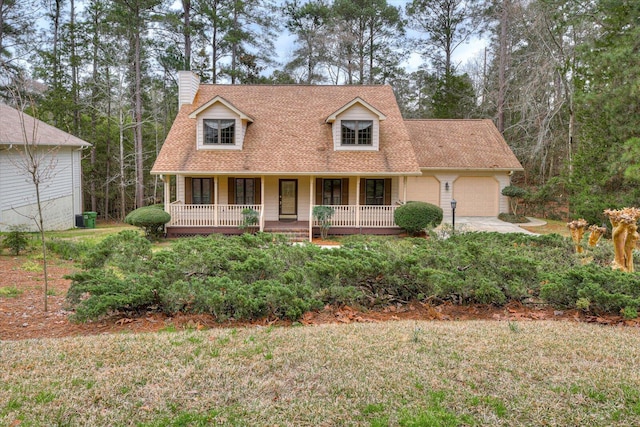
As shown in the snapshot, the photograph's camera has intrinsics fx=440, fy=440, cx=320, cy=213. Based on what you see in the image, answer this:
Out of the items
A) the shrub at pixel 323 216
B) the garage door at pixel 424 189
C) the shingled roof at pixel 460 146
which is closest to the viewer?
the shrub at pixel 323 216

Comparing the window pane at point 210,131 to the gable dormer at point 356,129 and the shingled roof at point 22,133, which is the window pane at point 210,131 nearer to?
the gable dormer at point 356,129

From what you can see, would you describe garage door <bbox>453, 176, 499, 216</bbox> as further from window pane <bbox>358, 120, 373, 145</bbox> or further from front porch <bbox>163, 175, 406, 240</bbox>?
window pane <bbox>358, 120, 373, 145</bbox>

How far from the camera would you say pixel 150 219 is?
15531mm

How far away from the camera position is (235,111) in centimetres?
1742

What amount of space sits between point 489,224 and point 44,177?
57.5 ft

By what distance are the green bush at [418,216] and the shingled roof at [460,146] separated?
5.91m

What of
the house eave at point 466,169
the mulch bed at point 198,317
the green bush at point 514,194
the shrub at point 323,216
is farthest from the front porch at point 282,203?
the mulch bed at point 198,317

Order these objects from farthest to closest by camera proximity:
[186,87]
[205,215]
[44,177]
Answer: [186,87], [205,215], [44,177]

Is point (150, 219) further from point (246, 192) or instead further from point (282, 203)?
point (282, 203)

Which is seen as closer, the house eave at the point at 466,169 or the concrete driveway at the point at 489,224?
the concrete driveway at the point at 489,224

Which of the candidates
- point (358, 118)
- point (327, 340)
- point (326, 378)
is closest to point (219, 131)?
point (358, 118)

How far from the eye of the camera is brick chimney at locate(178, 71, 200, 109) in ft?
63.4

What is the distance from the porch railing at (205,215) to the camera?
16.8 meters

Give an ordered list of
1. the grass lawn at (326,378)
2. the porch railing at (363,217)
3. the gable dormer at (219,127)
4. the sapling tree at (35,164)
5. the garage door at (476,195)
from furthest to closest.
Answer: the garage door at (476,195) → the gable dormer at (219,127) → the porch railing at (363,217) → the sapling tree at (35,164) → the grass lawn at (326,378)
